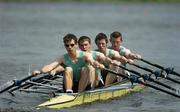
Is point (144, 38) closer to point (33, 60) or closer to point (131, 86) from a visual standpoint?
point (33, 60)

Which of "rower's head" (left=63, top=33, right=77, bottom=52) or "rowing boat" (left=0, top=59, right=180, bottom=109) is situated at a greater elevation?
"rower's head" (left=63, top=33, right=77, bottom=52)

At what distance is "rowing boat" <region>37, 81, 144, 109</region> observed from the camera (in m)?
15.0

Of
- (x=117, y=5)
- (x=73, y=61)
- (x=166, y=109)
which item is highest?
(x=117, y=5)

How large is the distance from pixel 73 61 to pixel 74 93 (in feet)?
2.72

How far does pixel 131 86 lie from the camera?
713 inches

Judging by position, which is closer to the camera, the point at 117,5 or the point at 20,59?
the point at 20,59

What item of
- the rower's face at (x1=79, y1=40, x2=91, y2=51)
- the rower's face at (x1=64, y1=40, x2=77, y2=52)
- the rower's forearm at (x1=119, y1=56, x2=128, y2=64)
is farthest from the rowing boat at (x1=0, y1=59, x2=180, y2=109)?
the rower's face at (x1=64, y1=40, x2=77, y2=52)

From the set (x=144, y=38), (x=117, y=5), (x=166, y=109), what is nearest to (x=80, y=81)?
(x=166, y=109)

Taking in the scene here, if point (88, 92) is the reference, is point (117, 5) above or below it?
above

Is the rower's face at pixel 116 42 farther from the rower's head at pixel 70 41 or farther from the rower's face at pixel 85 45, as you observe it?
the rower's head at pixel 70 41

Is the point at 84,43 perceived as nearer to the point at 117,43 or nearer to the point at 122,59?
the point at 122,59

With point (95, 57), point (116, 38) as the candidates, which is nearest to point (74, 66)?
point (95, 57)

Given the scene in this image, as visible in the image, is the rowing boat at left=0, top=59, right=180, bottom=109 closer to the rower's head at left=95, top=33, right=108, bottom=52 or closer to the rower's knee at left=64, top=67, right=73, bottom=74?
the rower's knee at left=64, top=67, right=73, bottom=74

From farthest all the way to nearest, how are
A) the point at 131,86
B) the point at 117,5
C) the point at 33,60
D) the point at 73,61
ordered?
the point at 117,5 < the point at 33,60 < the point at 131,86 < the point at 73,61
